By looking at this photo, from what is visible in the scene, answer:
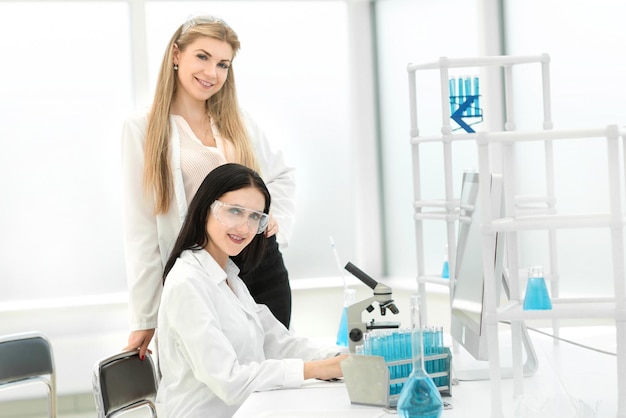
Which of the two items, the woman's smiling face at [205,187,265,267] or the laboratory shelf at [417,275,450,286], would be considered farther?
the laboratory shelf at [417,275,450,286]

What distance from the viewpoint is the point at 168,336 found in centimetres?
195

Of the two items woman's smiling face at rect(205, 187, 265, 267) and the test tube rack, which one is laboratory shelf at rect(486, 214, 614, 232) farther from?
woman's smiling face at rect(205, 187, 265, 267)

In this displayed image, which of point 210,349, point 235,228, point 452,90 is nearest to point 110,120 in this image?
point 452,90

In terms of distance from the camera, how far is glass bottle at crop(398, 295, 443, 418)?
1.48 meters

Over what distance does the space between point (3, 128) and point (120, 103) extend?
65cm

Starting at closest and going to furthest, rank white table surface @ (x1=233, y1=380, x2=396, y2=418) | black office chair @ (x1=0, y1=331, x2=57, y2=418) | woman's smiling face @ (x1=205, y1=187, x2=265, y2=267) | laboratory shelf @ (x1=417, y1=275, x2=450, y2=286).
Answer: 1. white table surface @ (x1=233, y1=380, x2=396, y2=418)
2. woman's smiling face @ (x1=205, y1=187, x2=265, y2=267)
3. laboratory shelf @ (x1=417, y1=275, x2=450, y2=286)
4. black office chair @ (x1=0, y1=331, x2=57, y2=418)

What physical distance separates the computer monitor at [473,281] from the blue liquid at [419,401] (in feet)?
0.86

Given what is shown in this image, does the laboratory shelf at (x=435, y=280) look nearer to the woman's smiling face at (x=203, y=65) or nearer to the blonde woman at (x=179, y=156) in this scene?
the blonde woman at (x=179, y=156)

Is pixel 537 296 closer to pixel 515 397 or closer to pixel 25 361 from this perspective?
pixel 515 397

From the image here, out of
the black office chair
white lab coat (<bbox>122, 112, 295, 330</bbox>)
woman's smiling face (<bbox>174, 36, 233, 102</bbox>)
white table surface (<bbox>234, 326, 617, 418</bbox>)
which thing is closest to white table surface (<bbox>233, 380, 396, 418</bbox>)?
white table surface (<bbox>234, 326, 617, 418</bbox>)

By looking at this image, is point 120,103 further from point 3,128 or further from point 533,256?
point 533,256

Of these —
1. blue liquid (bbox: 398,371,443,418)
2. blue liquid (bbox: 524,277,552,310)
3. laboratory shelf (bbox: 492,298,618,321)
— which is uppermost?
blue liquid (bbox: 524,277,552,310)

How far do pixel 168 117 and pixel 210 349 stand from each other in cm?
90

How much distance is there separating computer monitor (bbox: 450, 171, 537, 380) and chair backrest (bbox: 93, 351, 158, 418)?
2.84 feet
